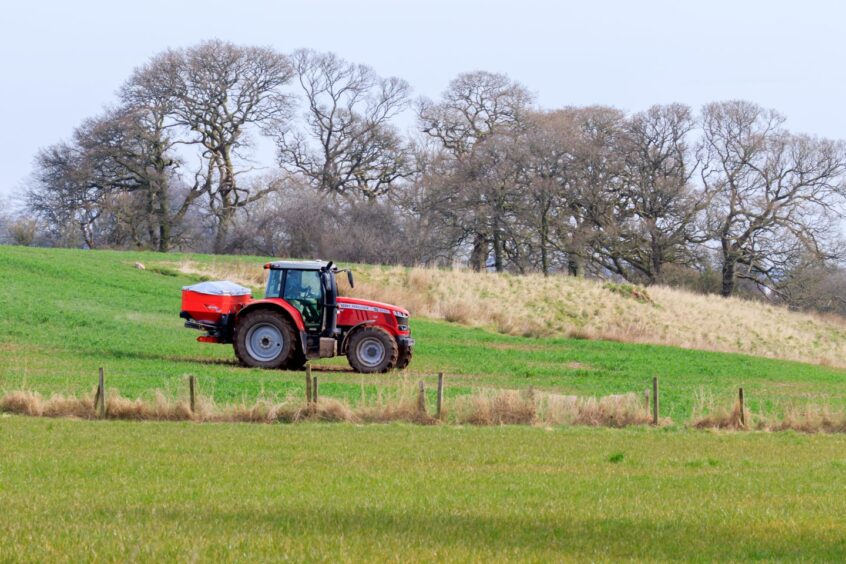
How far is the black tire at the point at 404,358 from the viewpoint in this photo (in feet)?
95.3

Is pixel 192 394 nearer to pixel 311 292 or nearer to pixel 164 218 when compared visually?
pixel 311 292

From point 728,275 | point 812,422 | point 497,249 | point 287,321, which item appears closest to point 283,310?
point 287,321

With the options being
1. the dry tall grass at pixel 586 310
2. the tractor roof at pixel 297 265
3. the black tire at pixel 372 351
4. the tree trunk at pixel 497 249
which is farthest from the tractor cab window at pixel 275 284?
the tree trunk at pixel 497 249

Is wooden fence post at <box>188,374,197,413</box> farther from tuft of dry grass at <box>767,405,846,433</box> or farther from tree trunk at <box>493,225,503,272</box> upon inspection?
tree trunk at <box>493,225,503,272</box>

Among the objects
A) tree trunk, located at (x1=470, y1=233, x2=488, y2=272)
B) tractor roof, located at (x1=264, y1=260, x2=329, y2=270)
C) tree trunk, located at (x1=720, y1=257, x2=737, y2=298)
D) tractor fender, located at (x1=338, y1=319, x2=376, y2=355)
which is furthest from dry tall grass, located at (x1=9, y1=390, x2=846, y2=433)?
tree trunk, located at (x1=470, y1=233, x2=488, y2=272)

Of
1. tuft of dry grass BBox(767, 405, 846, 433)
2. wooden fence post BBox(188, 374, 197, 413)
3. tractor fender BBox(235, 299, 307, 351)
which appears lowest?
tuft of dry grass BBox(767, 405, 846, 433)

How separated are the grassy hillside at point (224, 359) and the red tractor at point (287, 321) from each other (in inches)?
28.4

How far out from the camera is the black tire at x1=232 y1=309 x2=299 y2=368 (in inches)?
1091

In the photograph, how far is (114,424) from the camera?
18.7 metres

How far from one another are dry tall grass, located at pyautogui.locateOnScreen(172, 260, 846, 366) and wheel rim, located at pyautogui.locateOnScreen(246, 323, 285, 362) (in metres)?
15.5

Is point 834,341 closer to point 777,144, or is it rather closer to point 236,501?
point 777,144

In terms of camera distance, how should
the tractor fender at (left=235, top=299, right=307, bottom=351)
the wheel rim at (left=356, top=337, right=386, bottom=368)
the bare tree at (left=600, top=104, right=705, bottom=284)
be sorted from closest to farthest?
the tractor fender at (left=235, top=299, right=307, bottom=351) → the wheel rim at (left=356, top=337, right=386, bottom=368) → the bare tree at (left=600, top=104, right=705, bottom=284)

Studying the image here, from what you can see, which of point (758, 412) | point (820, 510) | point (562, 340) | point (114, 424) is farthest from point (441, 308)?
point (820, 510)

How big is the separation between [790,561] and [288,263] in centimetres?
2071
